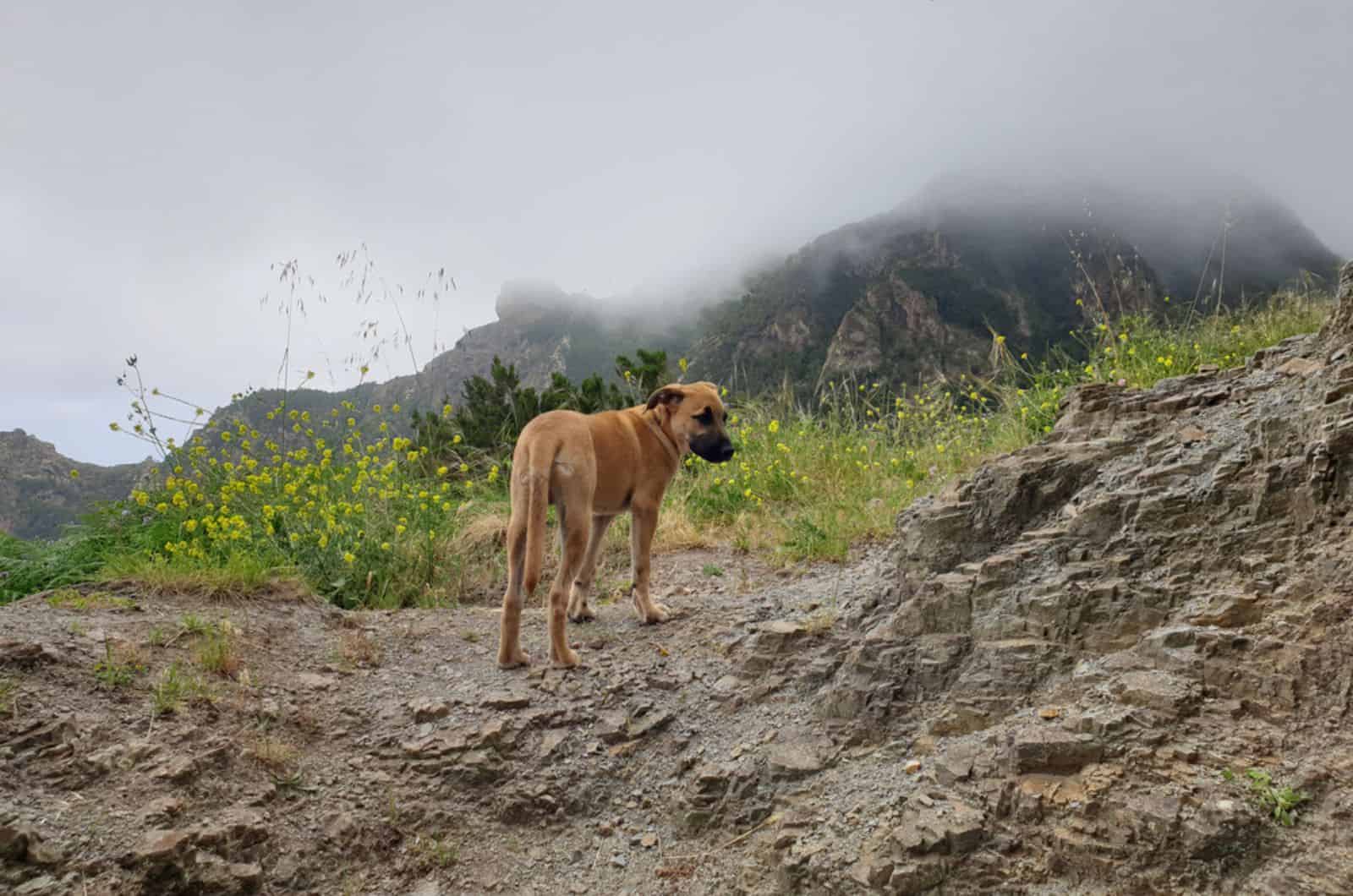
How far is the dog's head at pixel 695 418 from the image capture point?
16.4ft

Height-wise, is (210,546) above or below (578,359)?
below

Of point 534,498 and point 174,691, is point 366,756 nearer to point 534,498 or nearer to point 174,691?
point 174,691

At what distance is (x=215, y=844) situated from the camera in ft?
8.95

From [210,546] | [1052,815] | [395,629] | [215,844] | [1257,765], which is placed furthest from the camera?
[210,546]

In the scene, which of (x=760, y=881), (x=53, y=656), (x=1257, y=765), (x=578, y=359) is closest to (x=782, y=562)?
(x=760, y=881)

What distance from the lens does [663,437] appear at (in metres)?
5.16

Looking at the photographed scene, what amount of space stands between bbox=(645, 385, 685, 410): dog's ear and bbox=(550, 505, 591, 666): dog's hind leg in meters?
0.97

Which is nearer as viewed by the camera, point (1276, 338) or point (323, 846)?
point (323, 846)

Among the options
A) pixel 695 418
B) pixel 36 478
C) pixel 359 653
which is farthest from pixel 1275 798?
pixel 36 478

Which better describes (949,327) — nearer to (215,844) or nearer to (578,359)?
(578,359)

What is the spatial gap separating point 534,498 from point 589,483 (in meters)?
0.40

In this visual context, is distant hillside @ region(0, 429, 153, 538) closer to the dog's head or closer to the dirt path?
the dirt path

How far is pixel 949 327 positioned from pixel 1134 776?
21.5 metres

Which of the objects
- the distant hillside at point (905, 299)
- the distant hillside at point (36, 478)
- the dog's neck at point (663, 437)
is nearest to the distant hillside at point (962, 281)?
the distant hillside at point (905, 299)
